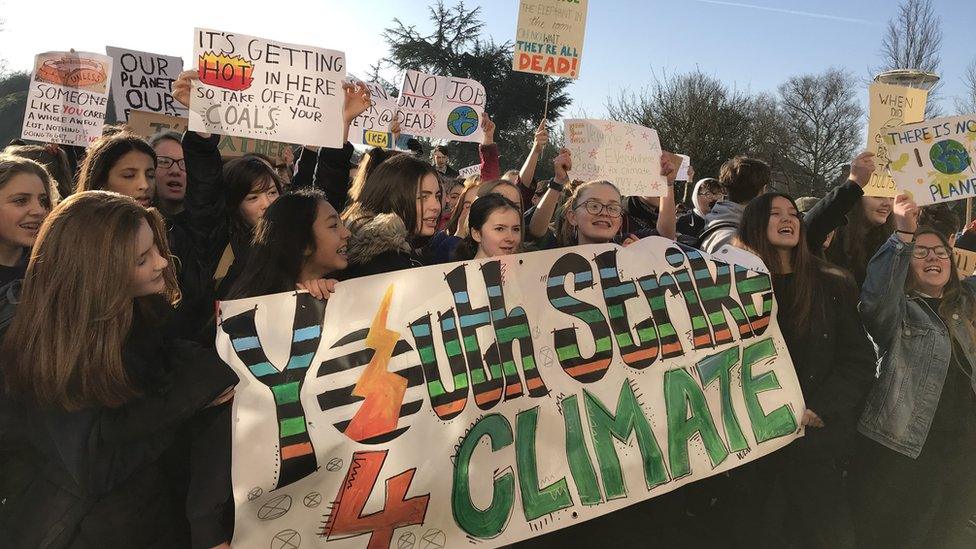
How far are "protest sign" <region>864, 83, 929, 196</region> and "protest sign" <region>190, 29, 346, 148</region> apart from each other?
326cm

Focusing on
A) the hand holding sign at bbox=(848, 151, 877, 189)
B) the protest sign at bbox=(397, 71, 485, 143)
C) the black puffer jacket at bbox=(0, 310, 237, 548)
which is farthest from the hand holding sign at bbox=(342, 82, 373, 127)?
the protest sign at bbox=(397, 71, 485, 143)

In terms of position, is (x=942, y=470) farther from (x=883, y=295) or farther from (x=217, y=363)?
(x=217, y=363)

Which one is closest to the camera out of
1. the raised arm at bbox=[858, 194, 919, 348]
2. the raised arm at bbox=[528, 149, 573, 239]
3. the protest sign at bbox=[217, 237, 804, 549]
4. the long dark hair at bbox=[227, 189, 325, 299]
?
the protest sign at bbox=[217, 237, 804, 549]

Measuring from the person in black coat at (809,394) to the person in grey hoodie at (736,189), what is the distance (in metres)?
0.66

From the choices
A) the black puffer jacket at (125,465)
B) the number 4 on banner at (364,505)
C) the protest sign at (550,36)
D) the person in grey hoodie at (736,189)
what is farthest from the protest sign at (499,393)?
the protest sign at (550,36)

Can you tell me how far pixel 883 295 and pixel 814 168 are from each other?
37.3m

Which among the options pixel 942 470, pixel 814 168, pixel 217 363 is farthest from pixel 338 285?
pixel 814 168

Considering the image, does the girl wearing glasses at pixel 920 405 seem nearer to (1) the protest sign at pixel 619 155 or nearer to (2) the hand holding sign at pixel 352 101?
(1) the protest sign at pixel 619 155

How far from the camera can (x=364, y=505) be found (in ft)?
7.89

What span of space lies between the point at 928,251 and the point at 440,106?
475 cm

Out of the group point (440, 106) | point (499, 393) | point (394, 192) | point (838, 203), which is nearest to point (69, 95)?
point (440, 106)

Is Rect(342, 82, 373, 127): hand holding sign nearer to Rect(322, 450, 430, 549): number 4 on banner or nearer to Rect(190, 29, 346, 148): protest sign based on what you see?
Rect(190, 29, 346, 148): protest sign

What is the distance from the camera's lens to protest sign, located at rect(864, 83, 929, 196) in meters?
4.23

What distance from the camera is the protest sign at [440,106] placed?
275 inches
